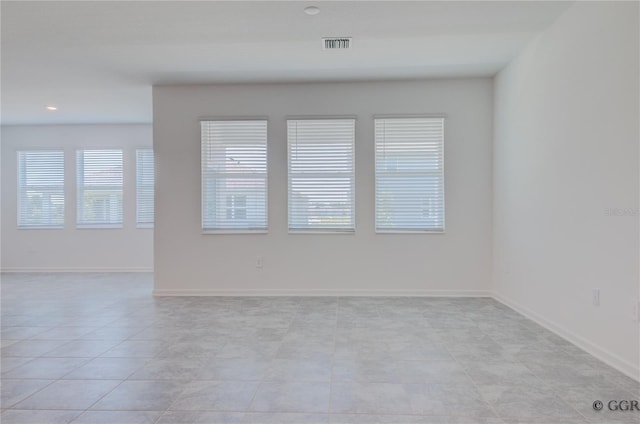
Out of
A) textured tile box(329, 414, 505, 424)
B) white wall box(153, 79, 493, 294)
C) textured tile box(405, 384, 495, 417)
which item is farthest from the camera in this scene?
white wall box(153, 79, 493, 294)

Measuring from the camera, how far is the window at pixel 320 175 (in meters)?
4.84

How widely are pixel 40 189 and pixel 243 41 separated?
576cm

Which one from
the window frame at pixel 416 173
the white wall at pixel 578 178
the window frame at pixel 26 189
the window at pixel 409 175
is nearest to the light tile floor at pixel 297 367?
the white wall at pixel 578 178

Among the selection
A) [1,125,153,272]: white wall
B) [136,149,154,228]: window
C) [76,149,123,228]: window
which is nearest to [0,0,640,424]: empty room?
[1,125,153,272]: white wall

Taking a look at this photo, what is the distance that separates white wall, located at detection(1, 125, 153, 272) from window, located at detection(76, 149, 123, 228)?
0.11 m

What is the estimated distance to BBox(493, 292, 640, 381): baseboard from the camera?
2.45 metres

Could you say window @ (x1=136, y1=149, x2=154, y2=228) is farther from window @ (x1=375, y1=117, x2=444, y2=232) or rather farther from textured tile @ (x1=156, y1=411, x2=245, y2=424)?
textured tile @ (x1=156, y1=411, x2=245, y2=424)

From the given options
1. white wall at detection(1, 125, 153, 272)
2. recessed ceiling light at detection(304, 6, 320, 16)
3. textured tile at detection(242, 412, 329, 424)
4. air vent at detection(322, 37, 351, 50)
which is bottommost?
textured tile at detection(242, 412, 329, 424)

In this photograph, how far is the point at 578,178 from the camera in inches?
117

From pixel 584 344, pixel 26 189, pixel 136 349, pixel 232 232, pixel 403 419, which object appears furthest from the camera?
pixel 26 189

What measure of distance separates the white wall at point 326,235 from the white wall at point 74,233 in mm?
2367

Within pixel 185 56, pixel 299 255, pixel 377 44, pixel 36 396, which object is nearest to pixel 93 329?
pixel 36 396

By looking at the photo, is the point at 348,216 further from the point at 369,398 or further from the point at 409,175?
the point at 369,398

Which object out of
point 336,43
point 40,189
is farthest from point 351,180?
point 40,189
